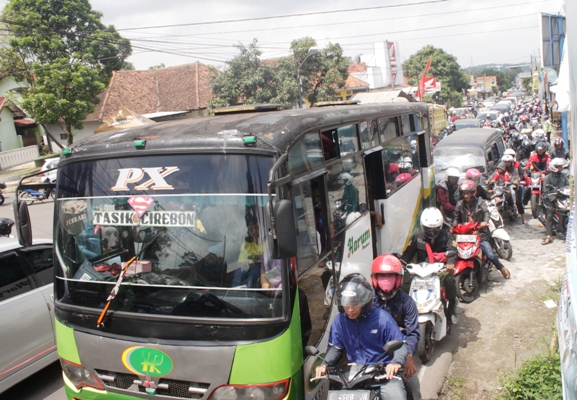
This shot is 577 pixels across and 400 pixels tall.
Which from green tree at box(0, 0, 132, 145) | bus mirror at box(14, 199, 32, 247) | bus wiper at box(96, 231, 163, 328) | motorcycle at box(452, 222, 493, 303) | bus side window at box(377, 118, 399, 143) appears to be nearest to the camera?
bus wiper at box(96, 231, 163, 328)

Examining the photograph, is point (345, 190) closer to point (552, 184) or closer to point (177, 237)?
point (177, 237)

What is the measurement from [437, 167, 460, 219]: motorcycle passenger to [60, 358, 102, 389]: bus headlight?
6786 mm

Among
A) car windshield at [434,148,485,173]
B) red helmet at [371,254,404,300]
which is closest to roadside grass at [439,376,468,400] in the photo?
red helmet at [371,254,404,300]

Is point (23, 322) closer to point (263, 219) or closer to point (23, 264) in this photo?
point (23, 264)

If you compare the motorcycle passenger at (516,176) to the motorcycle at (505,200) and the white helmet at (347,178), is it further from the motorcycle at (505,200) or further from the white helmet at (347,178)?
the white helmet at (347,178)

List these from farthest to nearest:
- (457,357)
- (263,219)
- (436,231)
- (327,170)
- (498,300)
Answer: (498,300)
(436,231)
(457,357)
(327,170)
(263,219)

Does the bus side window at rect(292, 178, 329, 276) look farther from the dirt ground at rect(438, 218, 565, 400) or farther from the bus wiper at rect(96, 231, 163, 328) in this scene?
the dirt ground at rect(438, 218, 565, 400)

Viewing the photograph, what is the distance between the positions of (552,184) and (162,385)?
26.0ft

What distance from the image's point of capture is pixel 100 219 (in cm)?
373

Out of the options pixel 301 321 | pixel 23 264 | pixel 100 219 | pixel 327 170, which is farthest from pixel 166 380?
pixel 23 264

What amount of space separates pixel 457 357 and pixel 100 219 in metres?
3.94

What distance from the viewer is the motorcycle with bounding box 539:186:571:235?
8.80 meters

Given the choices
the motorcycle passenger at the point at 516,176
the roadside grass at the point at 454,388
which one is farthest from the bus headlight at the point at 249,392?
the motorcycle passenger at the point at 516,176

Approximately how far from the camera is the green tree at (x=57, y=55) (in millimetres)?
24781
